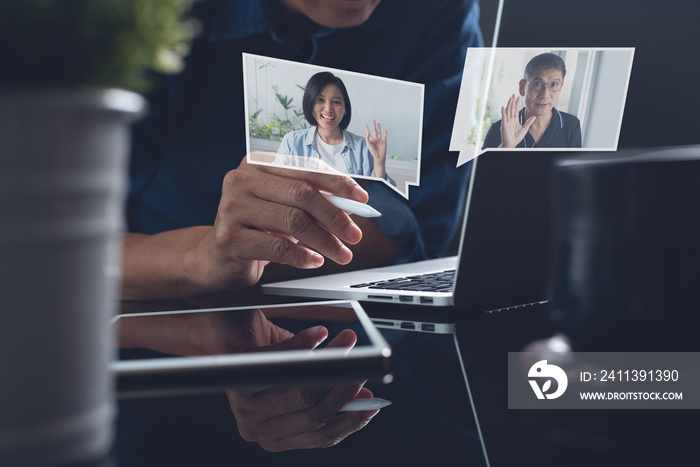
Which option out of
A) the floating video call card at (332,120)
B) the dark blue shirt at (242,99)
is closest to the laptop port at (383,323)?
the floating video call card at (332,120)

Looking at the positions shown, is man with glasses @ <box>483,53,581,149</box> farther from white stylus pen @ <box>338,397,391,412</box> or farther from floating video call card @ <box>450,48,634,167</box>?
white stylus pen @ <box>338,397,391,412</box>

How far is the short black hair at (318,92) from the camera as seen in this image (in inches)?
22.5

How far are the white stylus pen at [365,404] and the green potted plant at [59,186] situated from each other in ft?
0.43

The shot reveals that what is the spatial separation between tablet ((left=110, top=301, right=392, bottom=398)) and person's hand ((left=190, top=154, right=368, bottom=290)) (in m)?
0.23

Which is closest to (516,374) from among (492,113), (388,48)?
(492,113)

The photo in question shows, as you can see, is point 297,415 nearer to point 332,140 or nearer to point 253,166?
A: point 332,140

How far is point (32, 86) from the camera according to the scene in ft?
0.67

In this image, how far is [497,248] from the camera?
559mm

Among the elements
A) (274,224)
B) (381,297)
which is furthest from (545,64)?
(274,224)

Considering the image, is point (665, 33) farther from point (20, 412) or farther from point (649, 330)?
point (20, 412)

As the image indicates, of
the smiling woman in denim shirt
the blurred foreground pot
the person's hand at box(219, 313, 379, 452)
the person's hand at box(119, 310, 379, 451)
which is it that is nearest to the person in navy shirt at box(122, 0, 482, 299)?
the smiling woman in denim shirt

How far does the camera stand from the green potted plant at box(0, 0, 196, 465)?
0.20 meters

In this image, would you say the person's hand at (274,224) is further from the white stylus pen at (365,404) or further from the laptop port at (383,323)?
the white stylus pen at (365,404)

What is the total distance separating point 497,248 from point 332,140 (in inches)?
7.8
